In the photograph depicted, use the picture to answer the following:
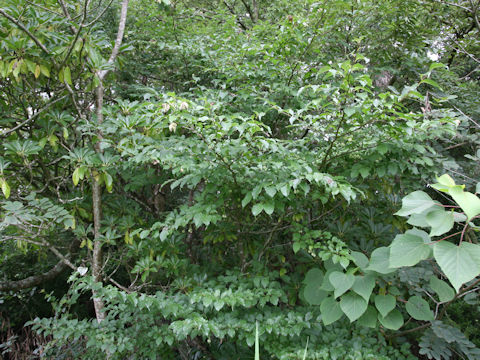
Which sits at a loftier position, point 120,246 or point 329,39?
point 329,39

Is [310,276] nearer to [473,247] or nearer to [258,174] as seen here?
[258,174]

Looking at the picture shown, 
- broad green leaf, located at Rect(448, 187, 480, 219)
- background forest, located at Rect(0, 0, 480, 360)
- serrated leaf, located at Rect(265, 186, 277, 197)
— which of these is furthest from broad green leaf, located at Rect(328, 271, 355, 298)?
broad green leaf, located at Rect(448, 187, 480, 219)

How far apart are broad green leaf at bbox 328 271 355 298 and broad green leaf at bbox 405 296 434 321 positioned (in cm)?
38

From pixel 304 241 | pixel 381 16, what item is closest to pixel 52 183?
pixel 304 241

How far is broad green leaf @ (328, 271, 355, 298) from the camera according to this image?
1422 mm

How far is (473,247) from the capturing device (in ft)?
3.42

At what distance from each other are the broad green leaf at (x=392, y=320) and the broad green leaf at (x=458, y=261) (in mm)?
598

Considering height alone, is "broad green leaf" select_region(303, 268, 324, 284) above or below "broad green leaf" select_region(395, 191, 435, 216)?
below

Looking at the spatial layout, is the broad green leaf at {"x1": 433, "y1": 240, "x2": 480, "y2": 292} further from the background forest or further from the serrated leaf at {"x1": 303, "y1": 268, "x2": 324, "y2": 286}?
the serrated leaf at {"x1": 303, "y1": 268, "x2": 324, "y2": 286}

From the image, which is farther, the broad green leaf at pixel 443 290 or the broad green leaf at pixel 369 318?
the broad green leaf at pixel 369 318

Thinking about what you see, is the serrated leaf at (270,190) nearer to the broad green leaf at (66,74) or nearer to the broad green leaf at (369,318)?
the broad green leaf at (369,318)

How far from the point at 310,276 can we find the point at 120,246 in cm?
163

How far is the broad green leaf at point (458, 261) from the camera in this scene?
98cm

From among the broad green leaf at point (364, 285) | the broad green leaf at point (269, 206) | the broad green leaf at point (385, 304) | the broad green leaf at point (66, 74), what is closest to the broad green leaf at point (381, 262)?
the broad green leaf at point (364, 285)
